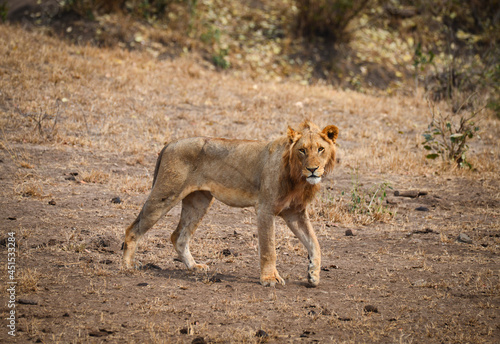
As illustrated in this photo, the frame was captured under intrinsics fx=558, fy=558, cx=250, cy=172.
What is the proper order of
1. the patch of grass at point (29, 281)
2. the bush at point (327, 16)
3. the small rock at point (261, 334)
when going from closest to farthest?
1. the small rock at point (261, 334)
2. the patch of grass at point (29, 281)
3. the bush at point (327, 16)

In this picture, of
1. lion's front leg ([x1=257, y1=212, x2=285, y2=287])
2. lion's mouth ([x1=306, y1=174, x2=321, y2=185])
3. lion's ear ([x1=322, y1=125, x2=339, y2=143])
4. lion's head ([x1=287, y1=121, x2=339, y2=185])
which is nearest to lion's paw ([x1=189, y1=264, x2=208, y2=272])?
lion's front leg ([x1=257, y1=212, x2=285, y2=287])

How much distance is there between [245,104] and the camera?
12.4 metres

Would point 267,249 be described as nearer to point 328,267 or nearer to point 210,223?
point 328,267

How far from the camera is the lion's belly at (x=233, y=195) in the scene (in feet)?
17.9

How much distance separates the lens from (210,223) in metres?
7.28

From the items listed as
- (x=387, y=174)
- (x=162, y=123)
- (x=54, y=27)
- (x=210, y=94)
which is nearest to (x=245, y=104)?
(x=210, y=94)

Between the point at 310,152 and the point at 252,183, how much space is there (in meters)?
0.79

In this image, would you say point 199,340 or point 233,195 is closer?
point 199,340

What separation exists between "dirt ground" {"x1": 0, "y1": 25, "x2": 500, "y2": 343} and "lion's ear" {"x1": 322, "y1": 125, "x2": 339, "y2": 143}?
1.42 m

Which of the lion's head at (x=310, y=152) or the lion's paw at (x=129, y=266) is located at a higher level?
the lion's head at (x=310, y=152)

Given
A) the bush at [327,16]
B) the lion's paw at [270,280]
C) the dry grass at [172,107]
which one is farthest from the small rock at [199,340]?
the bush at [327,16]

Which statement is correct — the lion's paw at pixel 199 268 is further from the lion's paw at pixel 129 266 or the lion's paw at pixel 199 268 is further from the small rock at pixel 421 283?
the small rock at pixel 421 283

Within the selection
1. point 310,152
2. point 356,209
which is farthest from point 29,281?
point 356,209

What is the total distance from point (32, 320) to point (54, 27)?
40.8 feet
